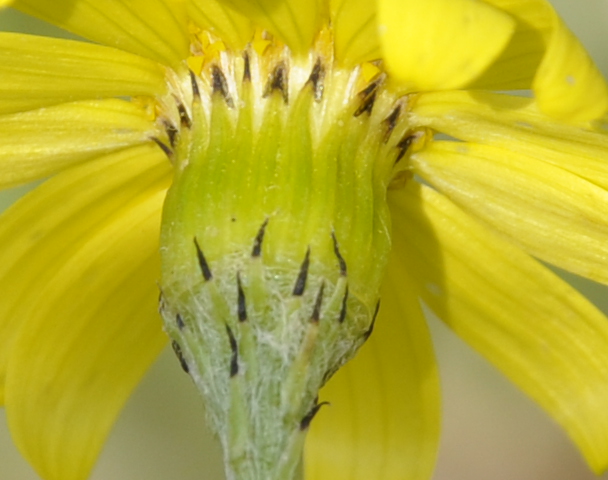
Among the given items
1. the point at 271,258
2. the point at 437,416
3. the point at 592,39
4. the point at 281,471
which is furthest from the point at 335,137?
the point at 592,39

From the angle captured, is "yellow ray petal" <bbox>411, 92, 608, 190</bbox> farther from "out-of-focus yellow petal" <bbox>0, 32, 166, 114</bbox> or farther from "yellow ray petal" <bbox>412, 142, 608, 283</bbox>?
"out-of-focus yellow petal" <bbox>0, 32, 166, 114</bbox>

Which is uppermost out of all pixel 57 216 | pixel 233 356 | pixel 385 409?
pixel 57 216

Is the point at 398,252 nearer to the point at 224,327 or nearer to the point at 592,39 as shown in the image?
the point at 224,327

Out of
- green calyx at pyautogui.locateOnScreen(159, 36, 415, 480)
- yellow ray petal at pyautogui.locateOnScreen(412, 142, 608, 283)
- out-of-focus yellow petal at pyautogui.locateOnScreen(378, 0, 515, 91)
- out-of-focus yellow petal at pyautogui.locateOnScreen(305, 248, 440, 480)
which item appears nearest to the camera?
out-of-focus yellow petal at pyautogui.locateOnScreen(378, 0, 515, 91)

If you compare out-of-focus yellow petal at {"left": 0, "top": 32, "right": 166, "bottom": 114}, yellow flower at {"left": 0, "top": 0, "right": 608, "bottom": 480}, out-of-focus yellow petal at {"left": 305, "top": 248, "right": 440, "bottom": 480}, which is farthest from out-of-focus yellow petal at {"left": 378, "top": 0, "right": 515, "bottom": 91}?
out-of-focus yellow petal at {"left": 305, "top": 248, "right": 440, "bottom": 480}

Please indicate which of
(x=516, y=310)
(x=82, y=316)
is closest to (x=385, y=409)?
(x=516, y=310)

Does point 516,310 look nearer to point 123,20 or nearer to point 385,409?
point 385,409
